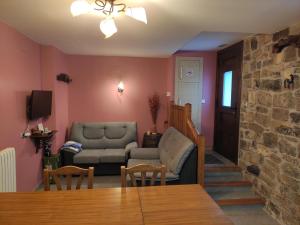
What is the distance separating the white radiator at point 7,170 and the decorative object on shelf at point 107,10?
170 centimetres

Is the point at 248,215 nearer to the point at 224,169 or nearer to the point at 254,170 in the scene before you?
the point at 254,170

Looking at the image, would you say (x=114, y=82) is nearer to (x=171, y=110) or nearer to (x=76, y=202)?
(x=171, y=110)

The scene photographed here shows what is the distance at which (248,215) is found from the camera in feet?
9.97

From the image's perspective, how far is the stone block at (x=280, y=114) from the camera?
273cm

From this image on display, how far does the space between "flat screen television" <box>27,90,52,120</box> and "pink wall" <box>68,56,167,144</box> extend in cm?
117

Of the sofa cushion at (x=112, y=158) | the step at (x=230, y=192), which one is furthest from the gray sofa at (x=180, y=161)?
the sofa cushion at (x=112, y=158)

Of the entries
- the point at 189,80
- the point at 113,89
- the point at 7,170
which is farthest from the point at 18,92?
the point at 189,80

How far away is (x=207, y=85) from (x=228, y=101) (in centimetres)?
72

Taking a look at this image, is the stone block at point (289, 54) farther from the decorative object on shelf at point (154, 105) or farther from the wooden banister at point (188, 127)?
the decorative object on shelf at point (154, 105)

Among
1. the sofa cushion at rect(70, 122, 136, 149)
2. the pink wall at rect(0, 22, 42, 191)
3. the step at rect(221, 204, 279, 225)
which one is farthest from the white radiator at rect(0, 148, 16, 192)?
the step at rect(221, 204, 279, 225)

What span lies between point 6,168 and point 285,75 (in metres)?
3.37

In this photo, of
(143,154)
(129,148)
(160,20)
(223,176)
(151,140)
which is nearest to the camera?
(160,20)

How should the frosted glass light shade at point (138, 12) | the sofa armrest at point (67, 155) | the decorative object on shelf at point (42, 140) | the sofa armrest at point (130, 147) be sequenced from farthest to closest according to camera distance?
the sofa armrest at point (130, 147)
the sofa armrest at point (67, 155)
the decorative object on shelf at point (42, 140)
the frosted glass light shade at point (138, 12)

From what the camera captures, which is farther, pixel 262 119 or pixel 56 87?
pixel 56 87
